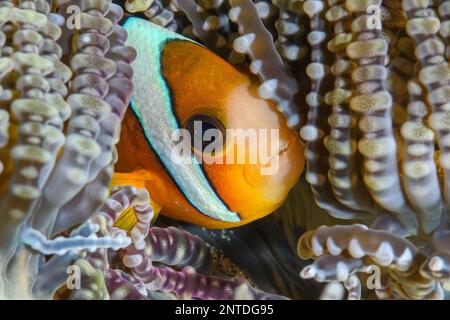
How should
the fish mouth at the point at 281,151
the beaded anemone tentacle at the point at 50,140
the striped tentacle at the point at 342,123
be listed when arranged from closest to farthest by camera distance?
the beaded anemone tentacle at the point at 50,140
the striped tentacle at the point at 342,123
the fish mouth at the point at 281,151

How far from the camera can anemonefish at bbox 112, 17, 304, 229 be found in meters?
0.90

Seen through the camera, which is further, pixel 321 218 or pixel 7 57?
pixel 321 218

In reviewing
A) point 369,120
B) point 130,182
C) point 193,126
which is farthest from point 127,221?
point 369,120

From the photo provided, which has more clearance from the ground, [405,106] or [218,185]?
[405,106]

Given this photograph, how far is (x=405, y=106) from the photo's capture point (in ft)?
2.58

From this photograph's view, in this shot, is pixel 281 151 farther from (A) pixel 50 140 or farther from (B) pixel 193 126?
(A) pixel 50 140

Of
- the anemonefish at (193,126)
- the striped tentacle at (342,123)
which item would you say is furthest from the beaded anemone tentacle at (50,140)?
the striped tentacle at (342,123)

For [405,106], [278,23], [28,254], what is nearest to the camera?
[28,254]

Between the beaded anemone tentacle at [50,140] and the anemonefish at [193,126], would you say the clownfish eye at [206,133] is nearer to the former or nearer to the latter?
the anemonefish at [193,126]

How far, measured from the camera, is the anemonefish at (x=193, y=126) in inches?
35.6

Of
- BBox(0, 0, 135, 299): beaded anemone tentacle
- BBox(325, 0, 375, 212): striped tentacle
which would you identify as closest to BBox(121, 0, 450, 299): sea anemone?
BBox(325, 0, 375, 212): striped tentacle
